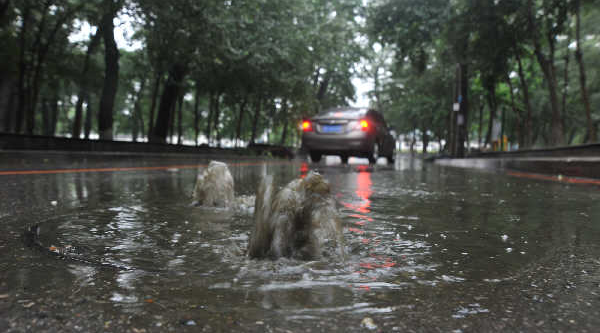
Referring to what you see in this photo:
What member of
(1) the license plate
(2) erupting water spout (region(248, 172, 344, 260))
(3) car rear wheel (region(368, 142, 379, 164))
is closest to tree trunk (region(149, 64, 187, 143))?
(1) the license plate

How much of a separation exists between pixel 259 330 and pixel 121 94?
44287 millimetres

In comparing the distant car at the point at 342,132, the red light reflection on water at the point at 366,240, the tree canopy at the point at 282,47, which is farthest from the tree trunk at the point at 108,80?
the red light reflection on water at the point at 366,240

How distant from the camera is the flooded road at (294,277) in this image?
1900 mm

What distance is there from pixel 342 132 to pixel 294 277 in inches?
580

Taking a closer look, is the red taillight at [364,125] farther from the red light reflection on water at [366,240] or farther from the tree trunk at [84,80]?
the tree trunk at [84,80]

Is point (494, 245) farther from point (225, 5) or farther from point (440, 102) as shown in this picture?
point (440, 102)

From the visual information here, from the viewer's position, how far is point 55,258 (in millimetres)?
2715

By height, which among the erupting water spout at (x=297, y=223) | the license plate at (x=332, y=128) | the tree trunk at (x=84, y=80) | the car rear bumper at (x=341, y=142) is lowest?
the erupting water spout at (x=297, y=223)

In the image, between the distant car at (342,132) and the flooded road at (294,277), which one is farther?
the distant car at (342,132)

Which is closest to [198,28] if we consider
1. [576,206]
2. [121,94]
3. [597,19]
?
[576,206]

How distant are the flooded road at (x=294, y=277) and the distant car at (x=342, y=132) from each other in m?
12.4

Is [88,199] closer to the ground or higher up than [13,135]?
closer to the ground

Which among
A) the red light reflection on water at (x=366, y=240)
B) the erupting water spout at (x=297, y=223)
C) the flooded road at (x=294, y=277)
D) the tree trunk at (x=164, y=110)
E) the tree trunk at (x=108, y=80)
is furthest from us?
the tree trunk at (x=164, y=110)

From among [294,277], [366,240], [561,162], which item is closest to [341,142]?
[561,162]
